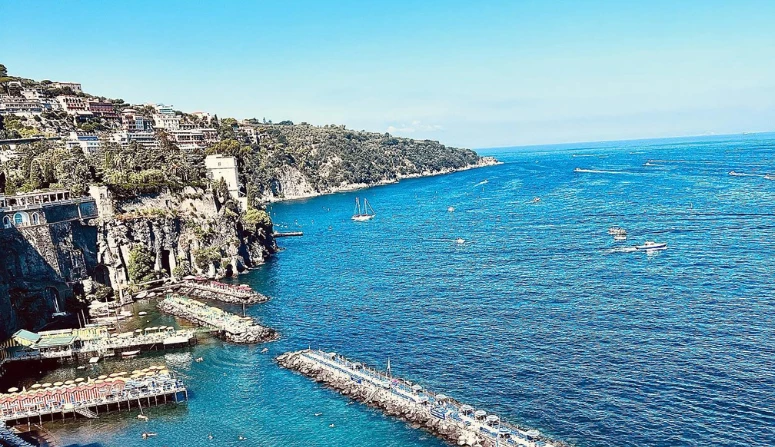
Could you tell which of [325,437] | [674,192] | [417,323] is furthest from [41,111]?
[674,192]

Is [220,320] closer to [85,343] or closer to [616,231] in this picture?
[85,343]

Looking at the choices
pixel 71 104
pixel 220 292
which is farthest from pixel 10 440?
pixel 71 104

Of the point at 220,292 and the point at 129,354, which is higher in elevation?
the point at 220,292

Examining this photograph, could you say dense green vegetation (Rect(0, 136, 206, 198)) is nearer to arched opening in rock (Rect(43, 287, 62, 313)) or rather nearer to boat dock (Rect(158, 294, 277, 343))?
arched opening in rock (Rect(43, 287, 62, 313))

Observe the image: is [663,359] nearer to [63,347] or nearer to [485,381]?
[485,381]

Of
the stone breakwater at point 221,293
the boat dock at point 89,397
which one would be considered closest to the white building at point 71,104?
the stone breakwater at point 221,293

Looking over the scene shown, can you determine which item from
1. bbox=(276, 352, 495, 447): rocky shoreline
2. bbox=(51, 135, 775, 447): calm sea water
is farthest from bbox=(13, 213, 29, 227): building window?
bbox=(276, 352, 495, 447): rocky shoreline

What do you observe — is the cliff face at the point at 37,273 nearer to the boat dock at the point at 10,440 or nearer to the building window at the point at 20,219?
the building window at the point at 20,219
